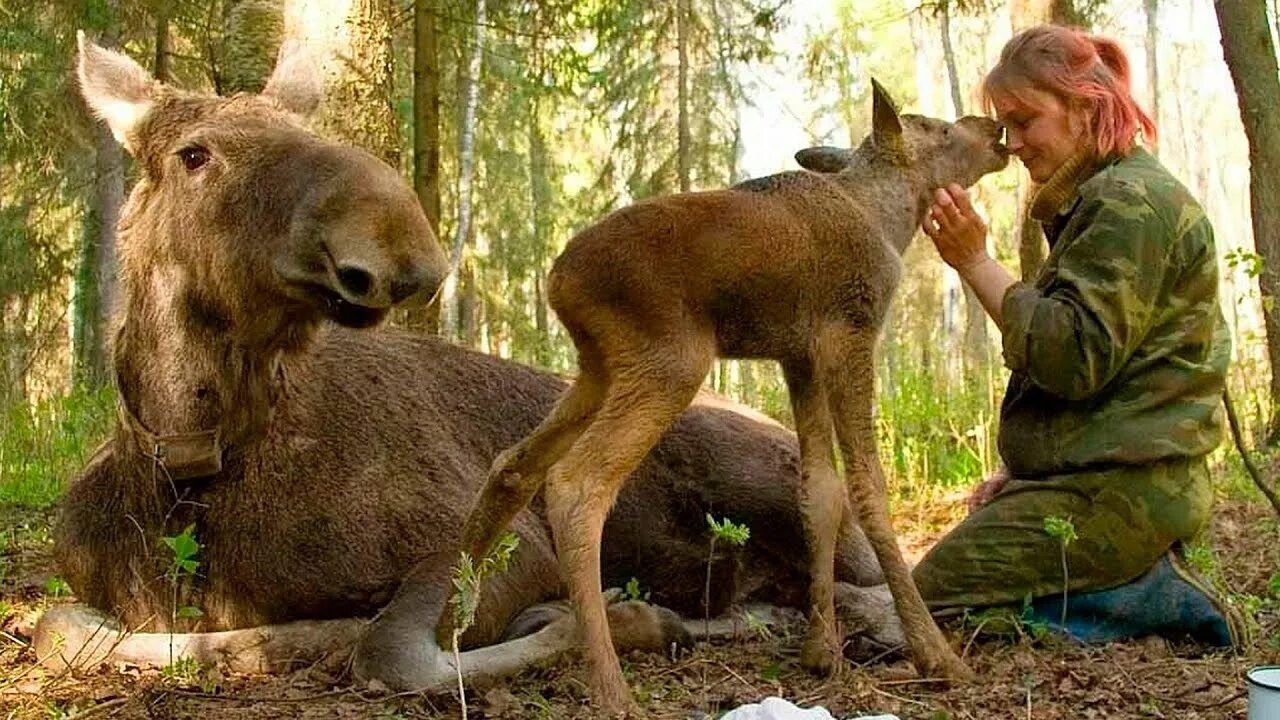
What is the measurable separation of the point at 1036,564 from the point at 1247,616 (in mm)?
1006

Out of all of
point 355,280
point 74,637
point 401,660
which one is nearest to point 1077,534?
point 401,660

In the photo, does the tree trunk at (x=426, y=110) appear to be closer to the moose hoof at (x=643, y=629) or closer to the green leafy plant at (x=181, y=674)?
the moose hoof at (x=643, y=629)

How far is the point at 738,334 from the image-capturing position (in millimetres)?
4312

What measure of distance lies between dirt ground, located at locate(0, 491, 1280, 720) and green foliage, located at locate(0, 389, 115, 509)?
173 inches

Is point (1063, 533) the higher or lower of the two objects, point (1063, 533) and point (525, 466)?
the lower

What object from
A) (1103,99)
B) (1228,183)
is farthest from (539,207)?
(1228,183)

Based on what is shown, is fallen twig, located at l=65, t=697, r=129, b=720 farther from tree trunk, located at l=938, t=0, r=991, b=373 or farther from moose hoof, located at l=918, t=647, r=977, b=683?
tree trunk, located at l=938, t=0, r=991, b=373

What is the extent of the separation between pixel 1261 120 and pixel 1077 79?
4955mm

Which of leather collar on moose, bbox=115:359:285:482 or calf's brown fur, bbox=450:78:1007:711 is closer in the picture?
calf's brown fur, bbox=450:78:1007:711

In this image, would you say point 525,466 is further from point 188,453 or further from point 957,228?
point 957,228

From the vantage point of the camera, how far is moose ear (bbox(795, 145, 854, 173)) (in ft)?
16.2

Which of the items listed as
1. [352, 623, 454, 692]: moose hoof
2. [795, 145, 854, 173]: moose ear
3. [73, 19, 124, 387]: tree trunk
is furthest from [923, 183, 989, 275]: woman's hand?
[73, 19, 124, 387]: tree trunk

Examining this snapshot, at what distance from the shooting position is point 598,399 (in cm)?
430

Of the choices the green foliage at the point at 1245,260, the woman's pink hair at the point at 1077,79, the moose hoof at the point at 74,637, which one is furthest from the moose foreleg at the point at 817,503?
the green foliage at the point at 1245,260
